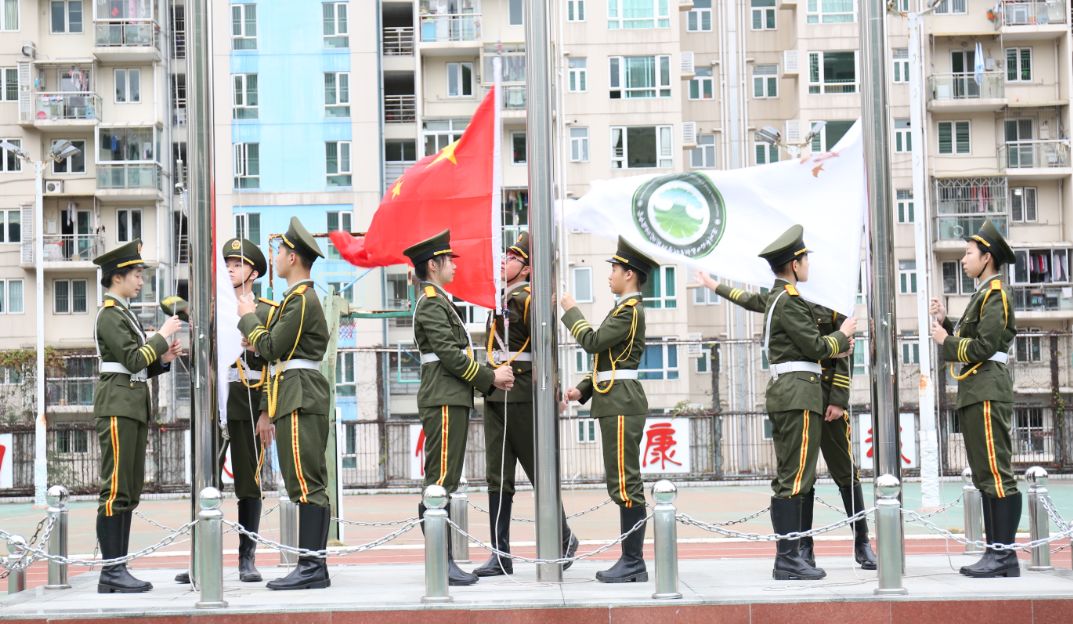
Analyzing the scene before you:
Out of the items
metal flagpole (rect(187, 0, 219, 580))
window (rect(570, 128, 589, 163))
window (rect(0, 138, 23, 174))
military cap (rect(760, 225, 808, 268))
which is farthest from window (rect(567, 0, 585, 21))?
metal flagpole (rect(187, 0, 219, 580))

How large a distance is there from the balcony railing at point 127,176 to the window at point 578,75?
13751 mm

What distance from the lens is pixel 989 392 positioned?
10.7 m

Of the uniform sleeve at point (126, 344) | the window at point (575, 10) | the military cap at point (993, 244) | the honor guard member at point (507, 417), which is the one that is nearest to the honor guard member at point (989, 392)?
the military cap at point (993, 244)

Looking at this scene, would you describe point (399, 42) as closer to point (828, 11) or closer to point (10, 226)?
point (828, 11)

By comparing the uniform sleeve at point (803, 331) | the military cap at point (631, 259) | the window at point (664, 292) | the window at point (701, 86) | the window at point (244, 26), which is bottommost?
the uniform sleeve at point (803, 331)

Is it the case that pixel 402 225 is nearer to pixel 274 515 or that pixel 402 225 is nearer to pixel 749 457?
pixel 274 515

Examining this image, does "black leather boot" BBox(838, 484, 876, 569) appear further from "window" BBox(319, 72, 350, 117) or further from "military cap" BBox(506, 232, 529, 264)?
"window" BBox(319, 72, 350, 117)

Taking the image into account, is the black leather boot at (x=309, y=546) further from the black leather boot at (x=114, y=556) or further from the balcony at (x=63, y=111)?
the balcony at (x=63, y=111)

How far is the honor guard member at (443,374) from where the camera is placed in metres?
10.4

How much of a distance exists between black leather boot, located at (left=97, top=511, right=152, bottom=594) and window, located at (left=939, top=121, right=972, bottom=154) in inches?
1506

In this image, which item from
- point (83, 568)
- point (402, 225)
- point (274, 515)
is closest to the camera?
point (402, 225)

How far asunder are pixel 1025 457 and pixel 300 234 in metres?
27.7

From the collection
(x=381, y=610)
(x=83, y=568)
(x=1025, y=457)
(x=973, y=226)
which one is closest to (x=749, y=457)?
(x=1025, y=457)

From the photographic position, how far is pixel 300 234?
34.6ft
